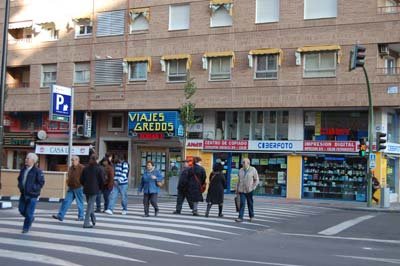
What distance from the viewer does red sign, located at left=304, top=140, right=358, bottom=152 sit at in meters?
29.3

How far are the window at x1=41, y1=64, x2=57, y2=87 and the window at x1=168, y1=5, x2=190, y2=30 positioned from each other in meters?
8.89

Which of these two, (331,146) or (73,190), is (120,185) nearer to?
(73,190)

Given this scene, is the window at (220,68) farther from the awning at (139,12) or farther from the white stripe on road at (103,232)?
the white stripe on road at (103,232)

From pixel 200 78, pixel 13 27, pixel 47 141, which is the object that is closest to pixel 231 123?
pixel 200 78

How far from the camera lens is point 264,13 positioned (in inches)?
1233

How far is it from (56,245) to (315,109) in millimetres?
22323

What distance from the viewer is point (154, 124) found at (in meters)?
33.6

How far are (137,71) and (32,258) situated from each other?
26.8 m

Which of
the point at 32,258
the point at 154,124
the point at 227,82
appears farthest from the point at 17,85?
the point at 32,258

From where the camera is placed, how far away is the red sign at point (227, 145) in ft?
105

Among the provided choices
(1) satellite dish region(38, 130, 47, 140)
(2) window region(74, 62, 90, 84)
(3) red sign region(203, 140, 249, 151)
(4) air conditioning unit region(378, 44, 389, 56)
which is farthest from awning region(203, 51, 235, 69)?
(1) satellite dish region(38, 130, 47, 140)

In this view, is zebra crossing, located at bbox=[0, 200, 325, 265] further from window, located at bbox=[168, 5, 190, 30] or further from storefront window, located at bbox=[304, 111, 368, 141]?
window, located at bbox=[168, 5, 190, 30]

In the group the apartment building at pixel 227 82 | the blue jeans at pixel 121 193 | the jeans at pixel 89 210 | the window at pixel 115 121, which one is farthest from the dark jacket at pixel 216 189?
the window at pixel 115 121

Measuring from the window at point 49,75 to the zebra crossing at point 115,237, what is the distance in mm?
22205
